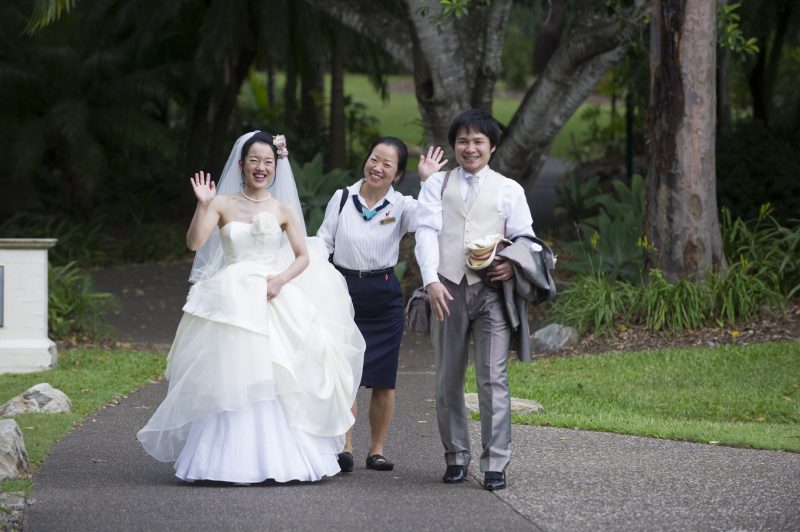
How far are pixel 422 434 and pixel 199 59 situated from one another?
11445 millimetres

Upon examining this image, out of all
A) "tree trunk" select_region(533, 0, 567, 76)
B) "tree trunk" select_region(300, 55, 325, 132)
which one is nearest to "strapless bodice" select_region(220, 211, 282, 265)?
"tree trunk" select_region(300, 55, 325, 132)

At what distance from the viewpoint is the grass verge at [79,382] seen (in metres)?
7.85

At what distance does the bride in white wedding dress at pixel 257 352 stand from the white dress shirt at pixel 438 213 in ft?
2.25

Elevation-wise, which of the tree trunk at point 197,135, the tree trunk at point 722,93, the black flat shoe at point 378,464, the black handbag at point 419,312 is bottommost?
the black flat shoe at point 378,464

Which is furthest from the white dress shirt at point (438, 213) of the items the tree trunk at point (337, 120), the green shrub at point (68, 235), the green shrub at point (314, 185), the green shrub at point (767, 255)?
the tree trunk at point (337, 120)

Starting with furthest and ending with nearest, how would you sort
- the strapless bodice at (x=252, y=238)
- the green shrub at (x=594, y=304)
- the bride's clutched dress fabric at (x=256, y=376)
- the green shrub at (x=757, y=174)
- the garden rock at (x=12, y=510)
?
the green shrub at (x=757, y=174), the green shrub at (x=594, y=304), the strapless bodice at (x=252, y=238), the bride's clutched dress fabric at (x=256, y=376), the garden rock at (x=12, y=510)

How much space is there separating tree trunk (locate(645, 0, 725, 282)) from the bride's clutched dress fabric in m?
5.96

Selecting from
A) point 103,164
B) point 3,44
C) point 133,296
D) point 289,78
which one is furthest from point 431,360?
point 289,78

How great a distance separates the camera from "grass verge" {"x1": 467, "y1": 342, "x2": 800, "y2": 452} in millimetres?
7906

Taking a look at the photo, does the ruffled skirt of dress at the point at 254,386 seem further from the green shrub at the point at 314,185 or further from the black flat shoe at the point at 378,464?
the green shrub at the point at 314,185

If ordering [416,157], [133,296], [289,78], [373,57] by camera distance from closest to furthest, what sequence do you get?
[133,296]
[373,57]
[289,78]
[416,157]

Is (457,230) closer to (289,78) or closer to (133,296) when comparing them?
(133,296)

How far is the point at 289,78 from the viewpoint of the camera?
24219mm

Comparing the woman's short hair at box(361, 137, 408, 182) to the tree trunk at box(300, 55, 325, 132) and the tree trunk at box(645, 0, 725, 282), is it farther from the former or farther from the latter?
the tree trunk at box(300, 55, 325, 132)
